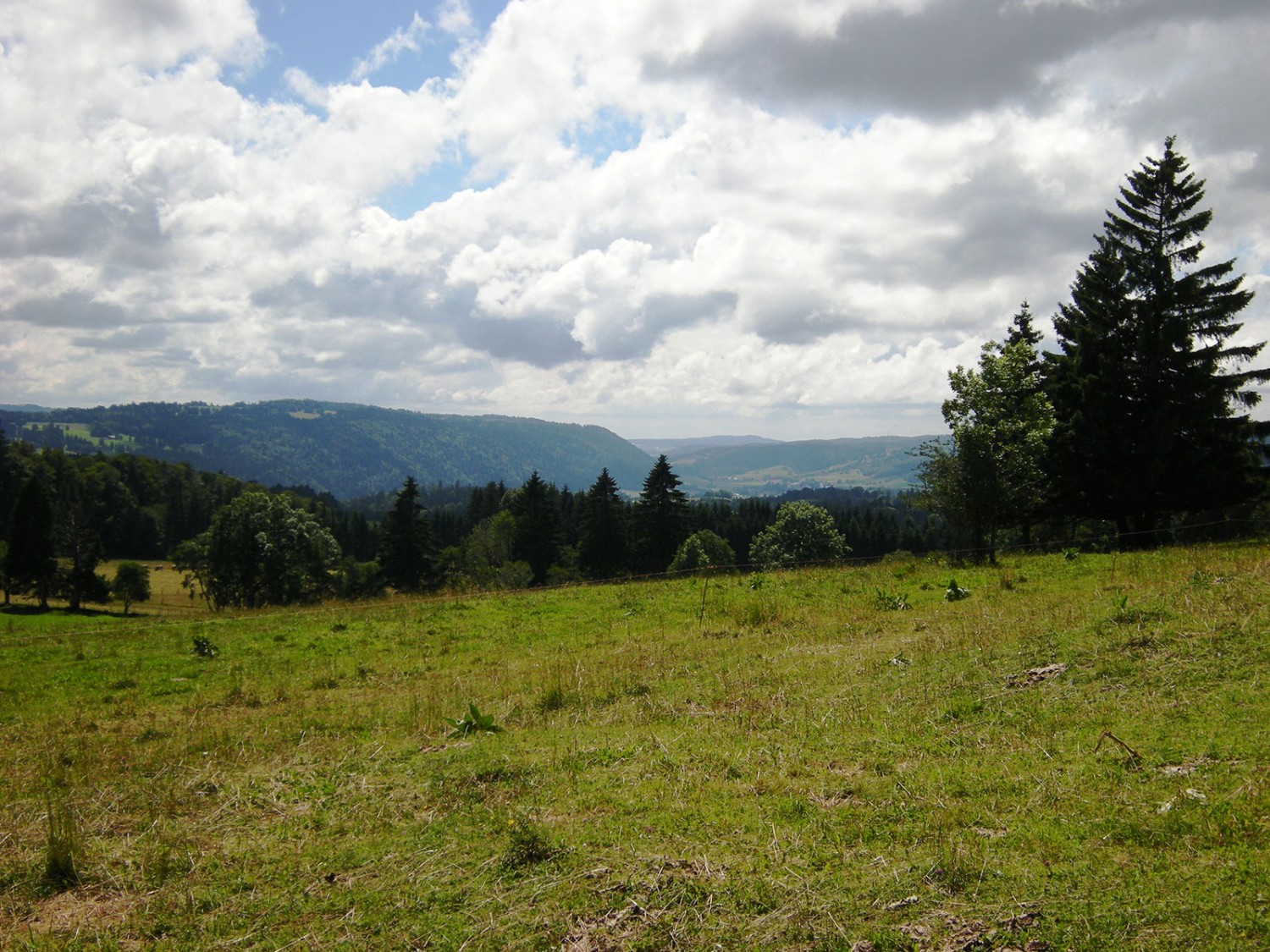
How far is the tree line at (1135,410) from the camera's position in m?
26.2

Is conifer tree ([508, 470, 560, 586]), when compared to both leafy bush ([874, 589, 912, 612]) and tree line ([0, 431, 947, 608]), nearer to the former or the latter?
tree line ([0, 431, 947, 608])

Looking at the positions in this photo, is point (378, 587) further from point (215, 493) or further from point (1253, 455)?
point (215, 493)

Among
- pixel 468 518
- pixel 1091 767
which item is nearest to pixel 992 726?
pixel 1091 767

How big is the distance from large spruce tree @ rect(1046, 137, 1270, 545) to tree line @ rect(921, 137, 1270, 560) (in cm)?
5

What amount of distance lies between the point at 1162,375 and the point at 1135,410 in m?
1.70

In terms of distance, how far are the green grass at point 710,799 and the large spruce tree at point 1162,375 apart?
19.1 meters

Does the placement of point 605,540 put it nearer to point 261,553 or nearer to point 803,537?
point 803,537

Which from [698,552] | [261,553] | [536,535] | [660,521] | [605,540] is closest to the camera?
[261,553]

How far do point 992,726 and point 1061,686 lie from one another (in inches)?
58.2

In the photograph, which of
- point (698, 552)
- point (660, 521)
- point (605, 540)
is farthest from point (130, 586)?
point (698, 552)

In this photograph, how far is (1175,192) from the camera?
28.0 metres

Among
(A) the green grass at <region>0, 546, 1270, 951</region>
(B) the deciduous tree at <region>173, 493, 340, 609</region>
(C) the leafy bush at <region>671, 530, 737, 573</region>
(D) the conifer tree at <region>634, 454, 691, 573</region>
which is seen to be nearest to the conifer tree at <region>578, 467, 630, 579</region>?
(D) the conifer tree at <region>634, 454, 691, 573</region>

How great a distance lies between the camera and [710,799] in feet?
21.2

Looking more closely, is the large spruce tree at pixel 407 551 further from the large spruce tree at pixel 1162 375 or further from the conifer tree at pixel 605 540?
the large spruce tree at pixel 1162 375
